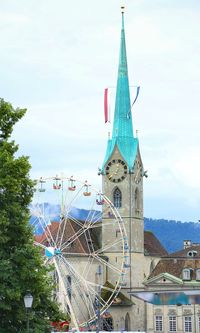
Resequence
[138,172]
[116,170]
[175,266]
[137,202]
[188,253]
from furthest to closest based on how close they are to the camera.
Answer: [138,172] < [137,202] < [116,170] < [188,253] < [175,266]

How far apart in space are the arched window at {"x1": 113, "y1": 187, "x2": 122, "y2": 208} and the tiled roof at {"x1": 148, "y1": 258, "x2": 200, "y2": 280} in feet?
28.6

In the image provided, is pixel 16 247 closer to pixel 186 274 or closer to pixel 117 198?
pixel 186 274

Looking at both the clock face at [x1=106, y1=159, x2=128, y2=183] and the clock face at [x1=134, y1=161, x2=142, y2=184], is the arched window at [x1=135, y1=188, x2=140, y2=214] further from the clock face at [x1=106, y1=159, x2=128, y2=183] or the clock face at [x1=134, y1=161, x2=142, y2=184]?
the clock face at [x1=106, y1=159, x2=128, y2=183]

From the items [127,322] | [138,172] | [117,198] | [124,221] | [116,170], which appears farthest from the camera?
[138,172]

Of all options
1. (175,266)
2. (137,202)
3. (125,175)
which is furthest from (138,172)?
(175,266)

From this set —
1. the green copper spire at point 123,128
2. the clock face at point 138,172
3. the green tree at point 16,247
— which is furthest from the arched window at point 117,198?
the green tree at point 16,247

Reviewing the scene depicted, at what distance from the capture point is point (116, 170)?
101625 millimetres

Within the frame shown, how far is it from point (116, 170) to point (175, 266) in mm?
13622

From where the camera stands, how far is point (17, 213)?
34.2 m

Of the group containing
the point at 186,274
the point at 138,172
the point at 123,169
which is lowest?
the point at 186,274

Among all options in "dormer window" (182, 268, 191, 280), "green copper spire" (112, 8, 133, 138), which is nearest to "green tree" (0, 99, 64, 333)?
"dormer window" (182, 268, 191, 280)

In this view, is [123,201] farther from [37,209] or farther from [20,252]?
[20,252]

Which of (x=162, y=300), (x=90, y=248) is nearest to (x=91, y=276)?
(x=90, y=248)

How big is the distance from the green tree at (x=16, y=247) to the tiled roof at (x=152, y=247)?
71.5m
